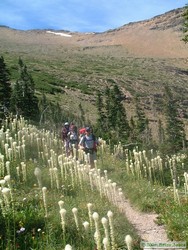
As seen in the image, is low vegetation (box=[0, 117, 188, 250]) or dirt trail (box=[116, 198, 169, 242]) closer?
low vegetation (box=[0, 117, 188, 250])

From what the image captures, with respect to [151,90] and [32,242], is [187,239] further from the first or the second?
[151,90]

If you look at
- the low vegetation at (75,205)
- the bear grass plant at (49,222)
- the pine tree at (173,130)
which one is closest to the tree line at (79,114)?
the pine tree at (173,130)

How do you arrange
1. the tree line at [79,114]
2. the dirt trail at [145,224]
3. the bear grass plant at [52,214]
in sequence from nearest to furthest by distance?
the bear grass plant at [52,214] < the dirt trail at [145,224] < the tree line at [79,114]

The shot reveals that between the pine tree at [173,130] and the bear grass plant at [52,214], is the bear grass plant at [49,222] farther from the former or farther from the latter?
the pine tree at [173,130]

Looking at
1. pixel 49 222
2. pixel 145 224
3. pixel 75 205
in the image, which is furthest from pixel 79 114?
pixel 49 222

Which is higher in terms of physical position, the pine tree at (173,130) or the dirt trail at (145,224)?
the dirt trail at (145,224)

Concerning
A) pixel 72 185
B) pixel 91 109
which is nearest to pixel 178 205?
pixel 72 185

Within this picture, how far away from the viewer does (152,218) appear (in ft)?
34.1

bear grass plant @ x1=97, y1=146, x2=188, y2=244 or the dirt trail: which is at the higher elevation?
bear grass plant @ x1=97, y1=146, x2=188, y2=244

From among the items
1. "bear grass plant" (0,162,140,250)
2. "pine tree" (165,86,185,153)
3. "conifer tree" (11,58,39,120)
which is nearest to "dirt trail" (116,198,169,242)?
"bear grass plant" (0,162,140,250)

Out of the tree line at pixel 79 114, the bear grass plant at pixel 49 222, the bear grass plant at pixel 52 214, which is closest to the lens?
the bear grass plant at pixel 52 214

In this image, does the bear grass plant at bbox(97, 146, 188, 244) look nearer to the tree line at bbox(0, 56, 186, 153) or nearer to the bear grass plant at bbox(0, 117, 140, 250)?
the bear grass plant at bbox(0, 117, 140, 250)

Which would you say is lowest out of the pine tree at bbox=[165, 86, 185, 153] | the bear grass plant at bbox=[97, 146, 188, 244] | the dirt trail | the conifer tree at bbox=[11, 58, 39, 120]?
the pine tree at bbox=[165, 86, 185, 153]

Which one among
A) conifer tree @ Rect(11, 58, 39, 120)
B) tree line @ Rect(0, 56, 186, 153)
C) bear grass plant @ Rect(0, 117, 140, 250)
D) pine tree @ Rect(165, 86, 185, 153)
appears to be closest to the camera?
bear grass plant @ Rect(0, 117, 140, 250)
